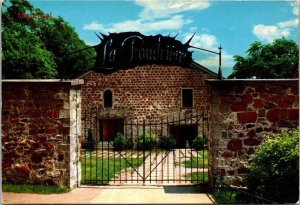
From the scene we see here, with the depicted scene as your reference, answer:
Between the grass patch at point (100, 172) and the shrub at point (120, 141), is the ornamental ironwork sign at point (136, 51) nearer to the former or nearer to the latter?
the grass patch at point (100, 172)

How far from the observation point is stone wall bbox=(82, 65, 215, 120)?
21.5 meters

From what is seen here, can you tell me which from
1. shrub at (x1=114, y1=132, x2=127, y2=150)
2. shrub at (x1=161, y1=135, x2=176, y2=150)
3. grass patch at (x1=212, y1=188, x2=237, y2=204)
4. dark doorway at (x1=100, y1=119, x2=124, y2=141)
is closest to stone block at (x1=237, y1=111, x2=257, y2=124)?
grass patch at (x1=212, y1=188, x2=237, y2=204)

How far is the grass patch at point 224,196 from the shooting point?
7.86 metres

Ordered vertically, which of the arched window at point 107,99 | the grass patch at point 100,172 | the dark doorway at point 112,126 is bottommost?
the grass patch at point 100,172

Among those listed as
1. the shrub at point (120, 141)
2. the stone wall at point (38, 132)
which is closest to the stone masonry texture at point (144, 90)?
the shrub at point (120, 141)

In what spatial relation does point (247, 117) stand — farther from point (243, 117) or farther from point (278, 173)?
point (278, 173)

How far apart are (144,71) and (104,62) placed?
40.3ft

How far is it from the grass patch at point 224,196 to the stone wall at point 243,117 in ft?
1.20

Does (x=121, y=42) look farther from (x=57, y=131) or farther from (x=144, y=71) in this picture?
(x=144, y=71)

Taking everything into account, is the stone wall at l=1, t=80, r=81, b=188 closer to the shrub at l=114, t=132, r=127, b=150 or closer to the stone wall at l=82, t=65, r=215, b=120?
the shrub at l=114, t=132, r=127, b=150

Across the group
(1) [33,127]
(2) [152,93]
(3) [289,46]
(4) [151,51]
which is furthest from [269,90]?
(3) [289,46]

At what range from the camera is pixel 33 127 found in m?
8.98

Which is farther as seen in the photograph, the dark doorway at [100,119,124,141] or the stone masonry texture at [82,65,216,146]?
the dark doorway at [100,119,124,141]

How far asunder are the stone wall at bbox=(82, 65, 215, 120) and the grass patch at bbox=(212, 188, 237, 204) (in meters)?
13.1
